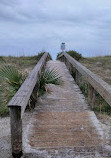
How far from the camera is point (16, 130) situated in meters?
2.57

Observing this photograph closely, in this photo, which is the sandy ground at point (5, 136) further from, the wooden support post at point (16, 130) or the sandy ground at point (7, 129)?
the wooden support post at point (16, 130)

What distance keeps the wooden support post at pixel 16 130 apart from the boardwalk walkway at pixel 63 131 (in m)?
0.16

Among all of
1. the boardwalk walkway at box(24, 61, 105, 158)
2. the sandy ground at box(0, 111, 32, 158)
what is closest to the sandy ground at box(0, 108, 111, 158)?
the sandy ground at box(0, 111, 32, 158)

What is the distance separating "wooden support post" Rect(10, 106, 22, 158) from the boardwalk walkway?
0.16m

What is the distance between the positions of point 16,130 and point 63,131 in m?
1.06

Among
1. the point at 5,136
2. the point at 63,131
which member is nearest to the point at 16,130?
the point at 5,136

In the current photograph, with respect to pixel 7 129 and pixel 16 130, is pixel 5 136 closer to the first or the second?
pixel 7 129

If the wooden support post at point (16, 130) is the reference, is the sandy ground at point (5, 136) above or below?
below

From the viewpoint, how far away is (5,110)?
439 cm

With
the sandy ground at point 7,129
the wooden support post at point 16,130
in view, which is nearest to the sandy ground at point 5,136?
the sandy ground at point 7,129

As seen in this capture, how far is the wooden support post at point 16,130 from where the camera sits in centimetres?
251

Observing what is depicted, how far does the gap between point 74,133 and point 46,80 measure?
227 cm

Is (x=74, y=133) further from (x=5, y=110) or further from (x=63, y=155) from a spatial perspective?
(x=5, y=110)

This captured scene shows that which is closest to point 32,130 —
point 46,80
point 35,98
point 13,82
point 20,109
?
point 20,109
